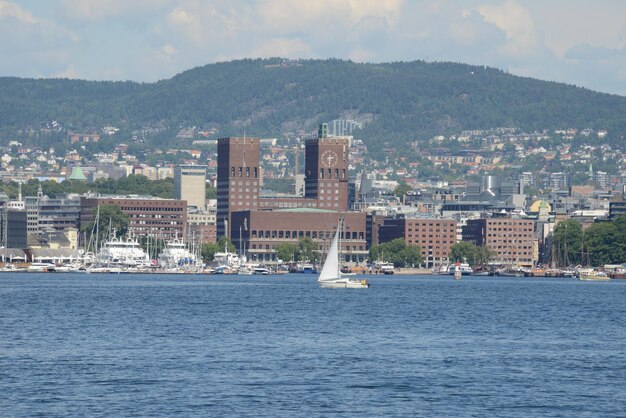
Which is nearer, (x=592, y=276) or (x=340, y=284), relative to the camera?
(x=340, y=284)

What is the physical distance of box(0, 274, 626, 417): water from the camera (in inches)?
1806

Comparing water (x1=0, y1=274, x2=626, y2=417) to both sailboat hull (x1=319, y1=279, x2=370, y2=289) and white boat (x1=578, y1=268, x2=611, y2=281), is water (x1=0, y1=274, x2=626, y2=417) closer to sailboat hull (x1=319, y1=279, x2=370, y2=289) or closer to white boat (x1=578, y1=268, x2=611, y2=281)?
sailboat hull (x1=319, y1=279, x2=370, y2=289)

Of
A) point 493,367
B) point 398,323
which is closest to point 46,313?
point 398,323

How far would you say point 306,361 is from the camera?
184 ft

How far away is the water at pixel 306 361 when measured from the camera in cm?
4588

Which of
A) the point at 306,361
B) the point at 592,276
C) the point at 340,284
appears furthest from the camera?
the point at 592,276

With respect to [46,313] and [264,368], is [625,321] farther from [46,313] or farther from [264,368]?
[264,368]

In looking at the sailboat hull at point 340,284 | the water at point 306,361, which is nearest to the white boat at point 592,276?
the sailboat hull at point 340,284

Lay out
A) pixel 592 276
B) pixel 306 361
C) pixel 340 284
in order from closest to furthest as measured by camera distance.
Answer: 1. pixel 306 361
2. pixel 340 284
3. pixel 592 276

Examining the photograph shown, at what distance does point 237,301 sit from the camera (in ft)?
336

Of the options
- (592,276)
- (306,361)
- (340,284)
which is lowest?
(306,361)

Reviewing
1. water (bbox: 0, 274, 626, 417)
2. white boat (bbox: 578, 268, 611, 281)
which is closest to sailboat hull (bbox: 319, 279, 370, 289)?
water (bbox: 0, 274, 626, 417)

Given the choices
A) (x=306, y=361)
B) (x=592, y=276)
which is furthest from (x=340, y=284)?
(x=592, y=276)

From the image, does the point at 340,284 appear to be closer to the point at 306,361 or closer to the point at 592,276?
the point at 306,361
